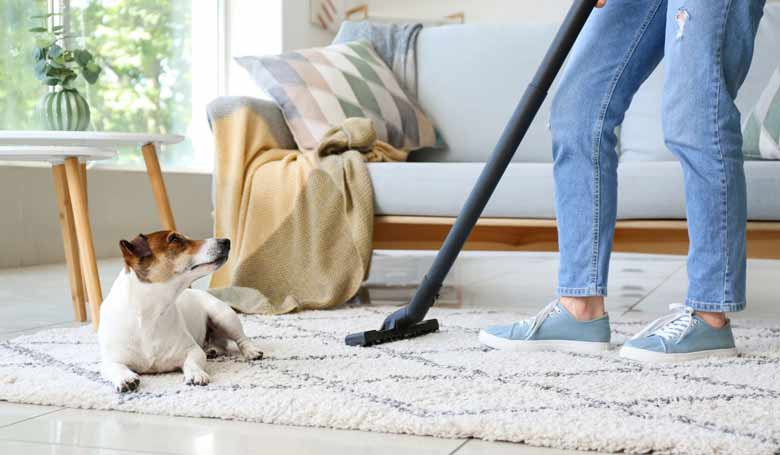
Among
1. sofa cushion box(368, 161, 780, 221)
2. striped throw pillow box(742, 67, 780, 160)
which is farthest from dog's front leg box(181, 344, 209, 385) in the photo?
striped throw pillow box(742, 67, 780, 160)

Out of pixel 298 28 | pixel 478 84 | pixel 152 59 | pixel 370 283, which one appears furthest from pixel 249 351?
pixel 298 28

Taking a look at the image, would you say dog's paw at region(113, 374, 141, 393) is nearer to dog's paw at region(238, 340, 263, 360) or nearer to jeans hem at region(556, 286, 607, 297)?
dog's paw at region(238, 340, 263, 360)

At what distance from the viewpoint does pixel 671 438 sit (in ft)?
3.47

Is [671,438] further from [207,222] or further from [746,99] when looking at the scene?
[207,222]

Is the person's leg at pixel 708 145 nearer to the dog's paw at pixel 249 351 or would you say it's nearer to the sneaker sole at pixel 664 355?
the sneaker sole at pixel 664 355

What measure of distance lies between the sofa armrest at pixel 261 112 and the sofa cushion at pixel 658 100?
1.02m

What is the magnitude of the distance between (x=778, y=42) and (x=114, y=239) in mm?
2822

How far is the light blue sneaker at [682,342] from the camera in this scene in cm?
157

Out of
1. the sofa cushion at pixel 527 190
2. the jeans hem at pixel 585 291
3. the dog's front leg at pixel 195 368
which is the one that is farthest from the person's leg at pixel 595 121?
the dog's front leg at pixel 195 368

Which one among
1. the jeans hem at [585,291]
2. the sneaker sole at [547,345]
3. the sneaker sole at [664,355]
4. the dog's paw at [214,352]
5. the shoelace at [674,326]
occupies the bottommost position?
the dog's paw at [214,352]

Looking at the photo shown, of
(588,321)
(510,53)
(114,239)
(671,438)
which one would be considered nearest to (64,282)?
(114,239)

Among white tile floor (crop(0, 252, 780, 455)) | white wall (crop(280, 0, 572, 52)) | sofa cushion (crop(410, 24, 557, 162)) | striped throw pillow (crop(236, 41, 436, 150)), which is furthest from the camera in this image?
white wall (crop(280, 0, 572, 52))

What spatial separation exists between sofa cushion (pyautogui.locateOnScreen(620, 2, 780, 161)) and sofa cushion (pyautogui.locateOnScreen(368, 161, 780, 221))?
0.57m

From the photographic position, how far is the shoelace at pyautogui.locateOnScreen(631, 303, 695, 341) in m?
1.59
